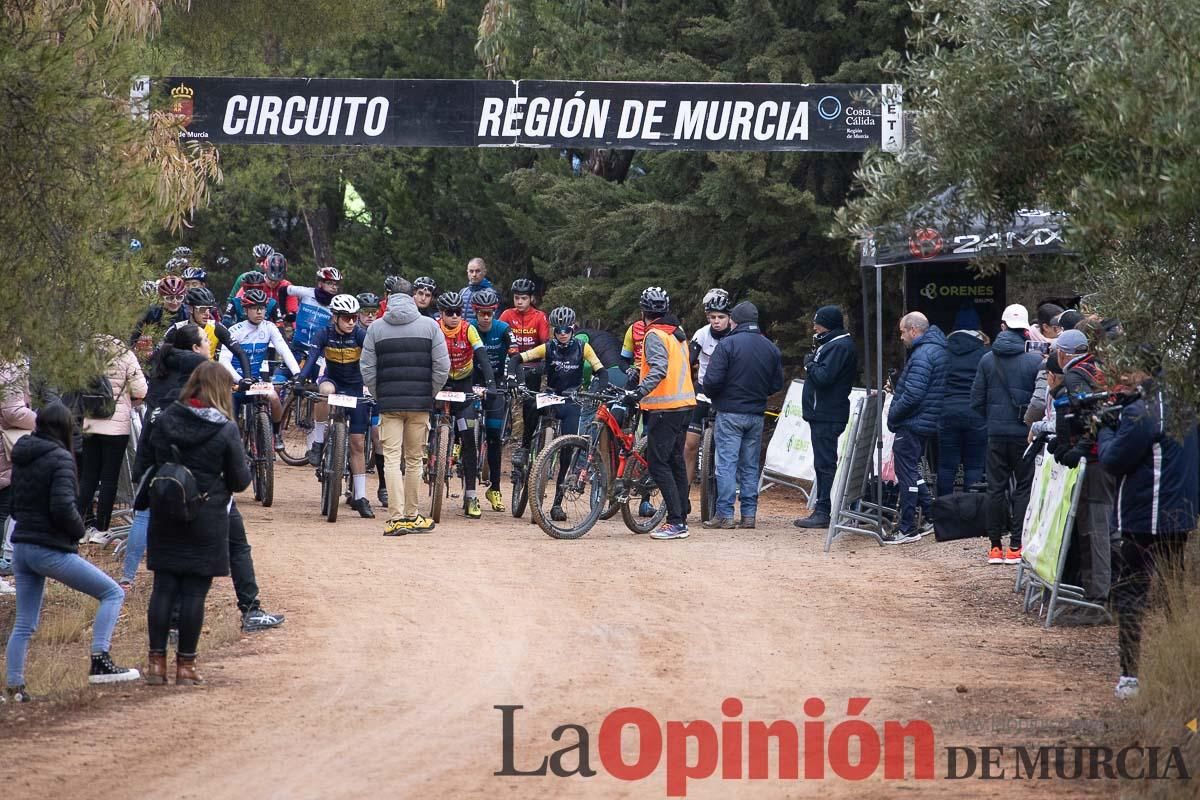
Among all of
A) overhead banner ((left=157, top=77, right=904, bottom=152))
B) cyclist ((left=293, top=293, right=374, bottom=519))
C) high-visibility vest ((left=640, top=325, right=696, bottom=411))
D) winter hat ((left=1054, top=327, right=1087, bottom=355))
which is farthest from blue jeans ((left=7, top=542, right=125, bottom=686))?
overhead banner ((left=157, top=77, right=904, bottom=152))

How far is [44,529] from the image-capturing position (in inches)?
349

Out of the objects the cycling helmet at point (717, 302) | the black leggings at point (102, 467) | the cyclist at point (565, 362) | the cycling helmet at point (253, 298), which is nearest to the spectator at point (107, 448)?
the black leggings at point (102, 467)

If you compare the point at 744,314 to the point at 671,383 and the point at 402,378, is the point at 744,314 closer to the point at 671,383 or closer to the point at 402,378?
the point at 671,383

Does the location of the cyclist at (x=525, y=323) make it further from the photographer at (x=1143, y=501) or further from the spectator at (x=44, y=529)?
the photographer at (x=1143, y=501)

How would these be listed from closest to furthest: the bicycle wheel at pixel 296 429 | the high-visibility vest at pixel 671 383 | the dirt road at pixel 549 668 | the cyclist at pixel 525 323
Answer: the dirt road at pixel 549 668
the high-visibility vest at pixel 671 383
the cyclist at pixel 525 323
the bicycle wheel at pixel 296 429

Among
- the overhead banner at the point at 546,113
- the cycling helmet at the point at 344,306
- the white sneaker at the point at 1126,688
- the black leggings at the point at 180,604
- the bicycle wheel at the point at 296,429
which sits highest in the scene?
the overhead banner at the point at 546,113

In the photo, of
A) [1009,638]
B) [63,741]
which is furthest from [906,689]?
[63,741]

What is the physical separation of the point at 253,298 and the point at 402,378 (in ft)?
8.97

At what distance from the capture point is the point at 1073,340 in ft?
37.1

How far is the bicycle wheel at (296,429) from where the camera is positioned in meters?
19.4

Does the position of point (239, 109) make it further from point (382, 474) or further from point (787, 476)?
point (787, 476)

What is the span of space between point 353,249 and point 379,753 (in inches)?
884

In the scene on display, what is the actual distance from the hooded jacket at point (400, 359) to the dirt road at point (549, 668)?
122cm

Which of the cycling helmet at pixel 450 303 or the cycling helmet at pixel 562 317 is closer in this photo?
the cycling helmet at pixel 450 303
